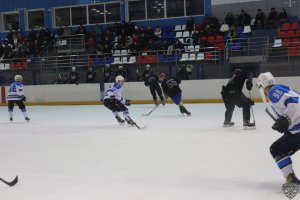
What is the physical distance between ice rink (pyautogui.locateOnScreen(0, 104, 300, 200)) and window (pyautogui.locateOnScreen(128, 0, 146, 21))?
15047 mm

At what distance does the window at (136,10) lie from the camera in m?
25.1

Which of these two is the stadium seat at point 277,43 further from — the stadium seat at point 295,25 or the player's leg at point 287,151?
the player's leg at point 287,151

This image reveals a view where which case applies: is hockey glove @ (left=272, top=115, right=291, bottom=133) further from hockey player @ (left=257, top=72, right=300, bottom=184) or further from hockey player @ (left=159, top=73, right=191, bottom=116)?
hockey player @ (left=159, top=73, right=191, bottom=116)

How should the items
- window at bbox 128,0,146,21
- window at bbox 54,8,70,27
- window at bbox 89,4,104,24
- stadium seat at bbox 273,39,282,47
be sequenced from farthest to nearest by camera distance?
window at bbox 54,8,70,27, window at bbox 89,4,104,24, window at bbox 128,0,146,21, stadium seat at bbox 273,39,282,47

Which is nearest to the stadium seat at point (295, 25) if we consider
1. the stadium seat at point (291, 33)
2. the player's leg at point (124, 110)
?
the stadium seat at point (291, 33)

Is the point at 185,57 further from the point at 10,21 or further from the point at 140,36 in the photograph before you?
the point at 10,21

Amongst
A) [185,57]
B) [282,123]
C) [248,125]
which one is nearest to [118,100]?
[248,125]

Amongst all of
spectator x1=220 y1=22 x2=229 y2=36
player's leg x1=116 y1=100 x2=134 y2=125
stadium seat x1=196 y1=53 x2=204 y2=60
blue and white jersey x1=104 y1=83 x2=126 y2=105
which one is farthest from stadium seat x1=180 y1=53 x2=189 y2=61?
player's leg x1=116 y1=100 x2=134 y2=125

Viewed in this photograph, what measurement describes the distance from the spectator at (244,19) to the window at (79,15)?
360 inches

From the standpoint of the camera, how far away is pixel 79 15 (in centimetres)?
2675

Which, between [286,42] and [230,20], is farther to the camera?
[230,20]

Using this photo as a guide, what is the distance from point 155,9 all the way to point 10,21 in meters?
8.89

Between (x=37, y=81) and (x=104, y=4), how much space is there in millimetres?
6061

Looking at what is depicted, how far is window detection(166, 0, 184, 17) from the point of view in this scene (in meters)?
24.1
